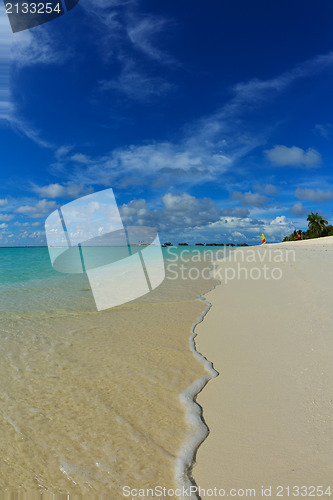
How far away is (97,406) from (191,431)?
1189 mm

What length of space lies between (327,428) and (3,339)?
5986 mm

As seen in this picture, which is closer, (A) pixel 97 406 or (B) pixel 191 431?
(B) pixel 191 431

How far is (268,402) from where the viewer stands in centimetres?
337

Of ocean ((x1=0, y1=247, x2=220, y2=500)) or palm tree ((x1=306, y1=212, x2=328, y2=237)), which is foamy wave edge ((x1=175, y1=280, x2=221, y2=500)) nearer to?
ocean ((x1=0, y1=247, x2=220, y2=500))

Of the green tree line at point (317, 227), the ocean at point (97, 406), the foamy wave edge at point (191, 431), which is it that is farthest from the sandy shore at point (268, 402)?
the green tree line at point (317, 227)

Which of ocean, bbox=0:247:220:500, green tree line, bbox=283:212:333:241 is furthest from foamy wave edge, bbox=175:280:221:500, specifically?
green tree line, bbox=283:212:333:241

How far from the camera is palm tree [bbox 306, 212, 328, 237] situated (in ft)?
261

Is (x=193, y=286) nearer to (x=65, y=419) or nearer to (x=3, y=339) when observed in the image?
(x=3, y=339)

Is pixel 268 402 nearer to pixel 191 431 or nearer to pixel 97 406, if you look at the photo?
pixel 191 431

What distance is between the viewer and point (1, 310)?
9.13 metres

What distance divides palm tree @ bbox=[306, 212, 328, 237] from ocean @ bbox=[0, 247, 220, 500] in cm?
8368

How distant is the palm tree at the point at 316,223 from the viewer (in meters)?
79.5

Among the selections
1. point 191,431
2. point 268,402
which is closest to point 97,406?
point 191,431

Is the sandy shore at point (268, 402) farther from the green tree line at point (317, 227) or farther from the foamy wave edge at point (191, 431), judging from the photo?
the green tree line at point (317, 227)
